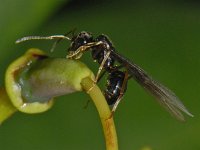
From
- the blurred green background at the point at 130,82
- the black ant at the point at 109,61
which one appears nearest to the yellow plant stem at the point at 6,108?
the black ant at the point at 109,61

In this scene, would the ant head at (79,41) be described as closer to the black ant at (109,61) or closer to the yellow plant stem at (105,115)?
the black ant at (109,61)

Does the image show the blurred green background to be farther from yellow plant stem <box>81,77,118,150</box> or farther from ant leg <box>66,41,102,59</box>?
yellow plant stem <box>81,77,118,150</box>

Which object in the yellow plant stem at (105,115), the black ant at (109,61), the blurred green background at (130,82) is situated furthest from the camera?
the blurred green background at (130,82)

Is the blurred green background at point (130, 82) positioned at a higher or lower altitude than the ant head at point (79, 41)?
lower

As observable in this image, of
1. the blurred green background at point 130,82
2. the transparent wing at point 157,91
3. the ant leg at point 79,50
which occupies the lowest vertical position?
the blurred green background at point 130,82

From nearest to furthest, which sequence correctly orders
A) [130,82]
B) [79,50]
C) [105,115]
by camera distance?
1. [105,115]
2. [79,50]
3. [130,82]

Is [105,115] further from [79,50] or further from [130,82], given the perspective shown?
[130,82]

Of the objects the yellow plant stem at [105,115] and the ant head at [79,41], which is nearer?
the yellow plant stem at [105,115]

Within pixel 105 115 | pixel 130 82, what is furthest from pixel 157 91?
pixel 130 82

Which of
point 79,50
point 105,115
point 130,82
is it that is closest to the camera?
point 105,115

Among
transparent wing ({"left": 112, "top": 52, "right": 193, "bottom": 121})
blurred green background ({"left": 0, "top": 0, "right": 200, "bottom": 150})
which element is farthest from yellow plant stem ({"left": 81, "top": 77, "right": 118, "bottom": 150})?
blurred green background ({"left": 0, "top": 0, "right": 200, "bottom": 150})
